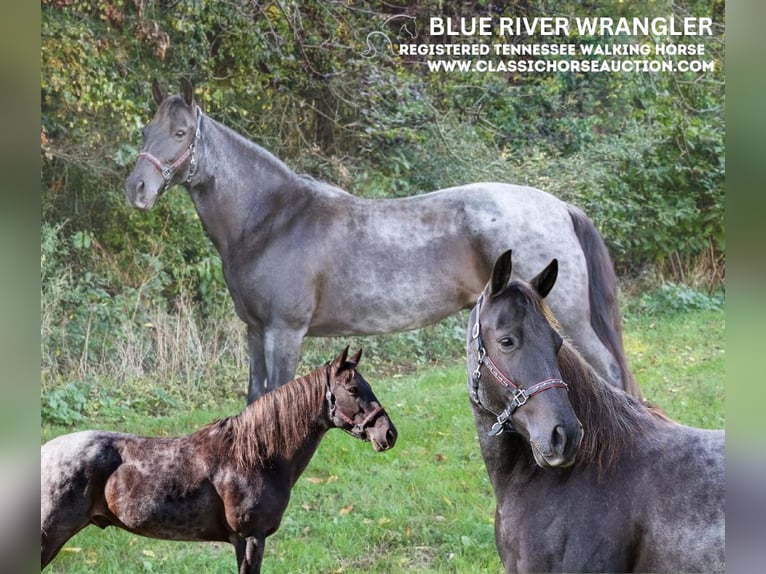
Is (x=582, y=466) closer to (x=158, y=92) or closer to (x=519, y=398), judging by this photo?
(x=519, y=398)

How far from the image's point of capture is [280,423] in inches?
141

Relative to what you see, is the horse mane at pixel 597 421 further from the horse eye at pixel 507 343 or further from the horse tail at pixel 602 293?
the horse tail at pixel 602 293

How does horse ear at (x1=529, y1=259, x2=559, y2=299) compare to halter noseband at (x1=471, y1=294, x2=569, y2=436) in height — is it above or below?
above

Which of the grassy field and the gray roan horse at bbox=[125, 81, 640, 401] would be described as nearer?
the grassy field

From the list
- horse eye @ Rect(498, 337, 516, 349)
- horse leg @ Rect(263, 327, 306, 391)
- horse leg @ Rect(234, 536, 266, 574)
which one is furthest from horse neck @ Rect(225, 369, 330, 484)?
horse eye @ Rect(498, 337, 516, 349)

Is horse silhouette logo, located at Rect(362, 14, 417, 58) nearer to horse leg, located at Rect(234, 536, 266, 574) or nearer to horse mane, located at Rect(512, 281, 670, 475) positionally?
horse mane, located at Rect(512, 281, 670, 475)

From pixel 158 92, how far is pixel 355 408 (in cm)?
206

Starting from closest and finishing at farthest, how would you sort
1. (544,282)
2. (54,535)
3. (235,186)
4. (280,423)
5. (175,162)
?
Answer: (544,282)
(280,423)
(54,535)
(175,162)
(235,186)

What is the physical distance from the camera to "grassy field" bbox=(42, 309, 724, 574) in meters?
4.08

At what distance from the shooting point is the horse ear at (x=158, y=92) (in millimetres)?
4285

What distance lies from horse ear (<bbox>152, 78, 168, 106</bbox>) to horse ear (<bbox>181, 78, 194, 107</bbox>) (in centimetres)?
12

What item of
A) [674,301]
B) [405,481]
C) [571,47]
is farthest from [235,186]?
[674,301]
